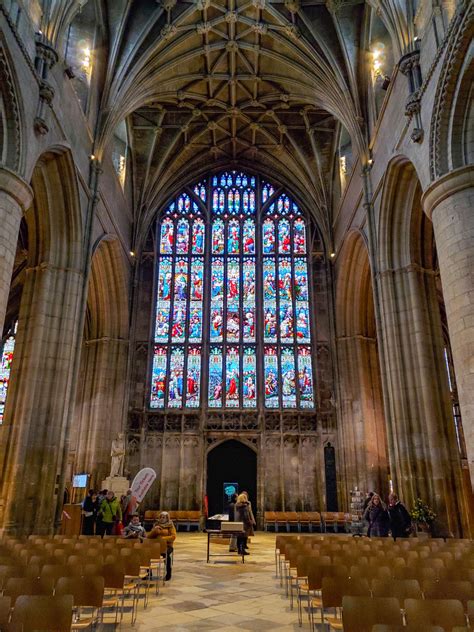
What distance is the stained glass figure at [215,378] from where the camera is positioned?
21906mm

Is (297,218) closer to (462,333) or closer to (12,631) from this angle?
(462,333)

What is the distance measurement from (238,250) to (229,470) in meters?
10.4

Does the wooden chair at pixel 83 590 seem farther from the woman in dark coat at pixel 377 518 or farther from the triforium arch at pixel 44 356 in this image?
the triforium arch at pixel 44 356

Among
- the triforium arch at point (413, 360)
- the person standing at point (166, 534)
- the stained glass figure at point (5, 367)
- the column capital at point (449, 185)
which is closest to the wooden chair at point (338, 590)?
the person standing at point (166, 534)

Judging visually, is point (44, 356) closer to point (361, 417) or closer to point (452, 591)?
point (452, 591)

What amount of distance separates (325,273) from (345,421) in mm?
7206

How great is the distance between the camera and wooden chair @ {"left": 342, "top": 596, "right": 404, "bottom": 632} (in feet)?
12.6

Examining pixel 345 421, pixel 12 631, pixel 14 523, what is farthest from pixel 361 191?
pixel 12 631

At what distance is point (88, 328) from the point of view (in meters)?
23.3

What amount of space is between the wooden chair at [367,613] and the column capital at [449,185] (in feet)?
29.6

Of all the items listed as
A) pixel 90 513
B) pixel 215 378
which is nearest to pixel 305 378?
pixel 215 378

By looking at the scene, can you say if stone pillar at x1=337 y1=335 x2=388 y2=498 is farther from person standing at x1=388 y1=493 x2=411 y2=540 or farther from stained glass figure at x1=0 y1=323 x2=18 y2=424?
stained glass figure at x1=0 y1=323 x2=18 y2=424

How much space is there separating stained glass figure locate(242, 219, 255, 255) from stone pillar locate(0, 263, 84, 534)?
1092 centimetres

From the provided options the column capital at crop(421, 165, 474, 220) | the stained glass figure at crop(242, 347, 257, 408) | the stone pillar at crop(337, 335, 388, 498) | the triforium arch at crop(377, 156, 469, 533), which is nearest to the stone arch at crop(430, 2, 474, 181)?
the column capital at crop(421, 165, 474, 220)
